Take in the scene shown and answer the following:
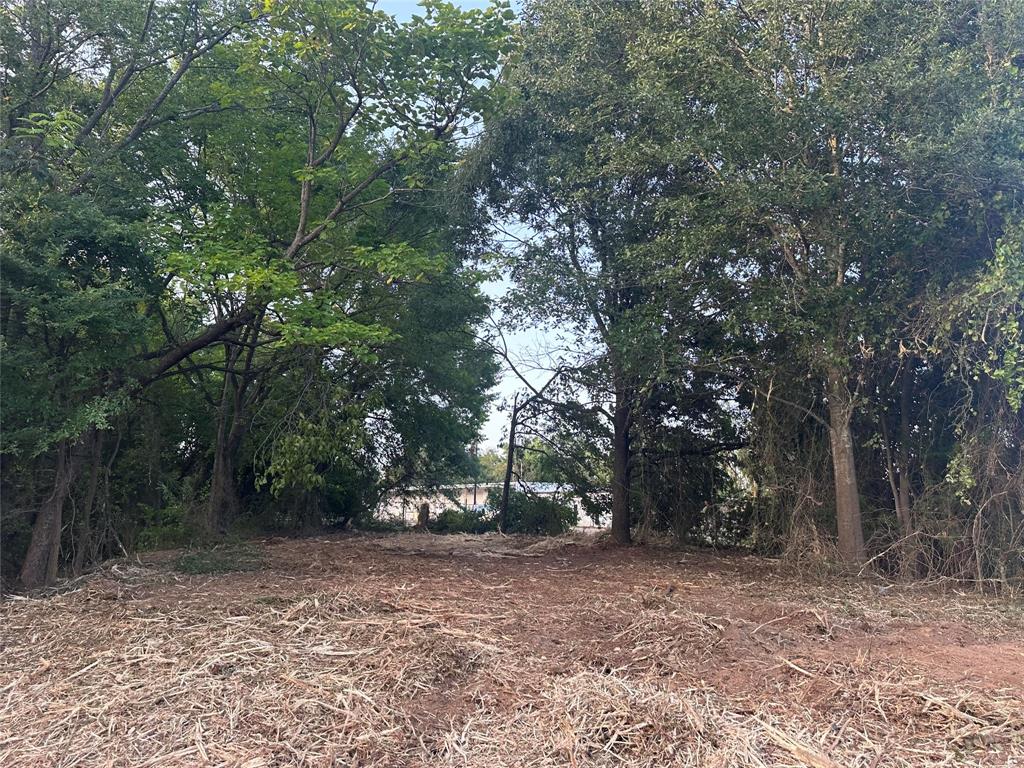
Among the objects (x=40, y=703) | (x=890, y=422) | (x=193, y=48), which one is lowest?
(x=40, y=703)

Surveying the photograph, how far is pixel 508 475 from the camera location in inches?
615

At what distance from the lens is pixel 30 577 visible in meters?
7.72

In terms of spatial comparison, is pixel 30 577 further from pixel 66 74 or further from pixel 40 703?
pixel 66 74

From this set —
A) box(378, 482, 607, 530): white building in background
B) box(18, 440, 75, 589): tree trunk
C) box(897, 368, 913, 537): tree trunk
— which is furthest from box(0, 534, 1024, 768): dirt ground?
box(378, 482, 607, 530): white building in background

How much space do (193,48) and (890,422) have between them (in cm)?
964

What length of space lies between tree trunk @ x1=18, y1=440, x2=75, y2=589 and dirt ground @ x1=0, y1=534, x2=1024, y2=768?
92 cm

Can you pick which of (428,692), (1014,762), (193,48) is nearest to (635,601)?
(428,692)

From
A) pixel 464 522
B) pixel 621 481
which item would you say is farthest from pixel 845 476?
pixel 464 522

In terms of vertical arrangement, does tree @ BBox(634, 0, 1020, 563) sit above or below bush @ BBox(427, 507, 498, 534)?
above

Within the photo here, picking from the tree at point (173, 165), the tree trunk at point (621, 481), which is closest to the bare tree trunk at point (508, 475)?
the tree trunk at point (621, 481)

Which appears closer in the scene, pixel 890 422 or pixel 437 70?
pixel 437 70

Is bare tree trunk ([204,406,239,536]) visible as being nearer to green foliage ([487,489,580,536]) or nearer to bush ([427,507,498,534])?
bush ([427,507,498,534])

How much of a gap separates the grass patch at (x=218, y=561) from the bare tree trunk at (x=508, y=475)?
18.4 ft

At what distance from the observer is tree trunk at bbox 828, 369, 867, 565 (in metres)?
8.79
